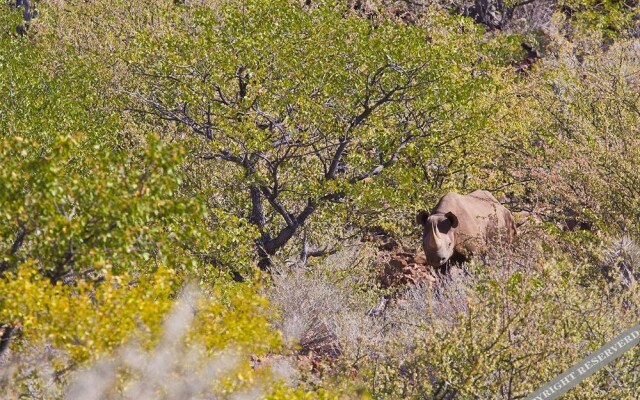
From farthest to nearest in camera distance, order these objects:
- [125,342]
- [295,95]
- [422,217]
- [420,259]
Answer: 1. [420,259]
2. [422,217]
3. [295,95]
4. [125,342]

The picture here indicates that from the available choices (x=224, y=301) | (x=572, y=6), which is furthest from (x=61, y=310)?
(x=572, y=6)

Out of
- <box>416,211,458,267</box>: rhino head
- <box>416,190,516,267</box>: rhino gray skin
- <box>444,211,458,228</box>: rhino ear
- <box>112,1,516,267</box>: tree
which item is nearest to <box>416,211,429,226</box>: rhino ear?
<box>416,190,516,267</box>: rhino gray skin

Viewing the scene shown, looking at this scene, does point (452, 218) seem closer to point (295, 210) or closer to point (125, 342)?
point (295, 210)

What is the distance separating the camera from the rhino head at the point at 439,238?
58.0 feet

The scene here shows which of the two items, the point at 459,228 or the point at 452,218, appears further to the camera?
the point at 459,228

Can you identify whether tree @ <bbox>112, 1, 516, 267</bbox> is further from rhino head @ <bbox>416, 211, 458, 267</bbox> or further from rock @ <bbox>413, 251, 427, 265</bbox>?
rock @ <bbox>413, 251, 427, 265</bbox>

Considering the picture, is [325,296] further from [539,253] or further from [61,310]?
[61,310]

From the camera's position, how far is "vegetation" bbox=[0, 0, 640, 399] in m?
8.76

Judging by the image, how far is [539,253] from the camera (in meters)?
14.7

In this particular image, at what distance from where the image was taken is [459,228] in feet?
60.8

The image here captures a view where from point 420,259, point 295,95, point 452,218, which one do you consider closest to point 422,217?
point 452,218

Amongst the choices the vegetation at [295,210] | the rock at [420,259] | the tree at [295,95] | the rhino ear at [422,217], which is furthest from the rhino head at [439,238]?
the tree at [295,95]

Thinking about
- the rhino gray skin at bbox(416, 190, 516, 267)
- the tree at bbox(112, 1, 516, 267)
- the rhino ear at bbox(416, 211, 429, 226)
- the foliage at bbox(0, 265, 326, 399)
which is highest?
the tree at bbox(112, 1, 516, 267)

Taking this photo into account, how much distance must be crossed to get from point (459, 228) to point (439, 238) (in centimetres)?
86
